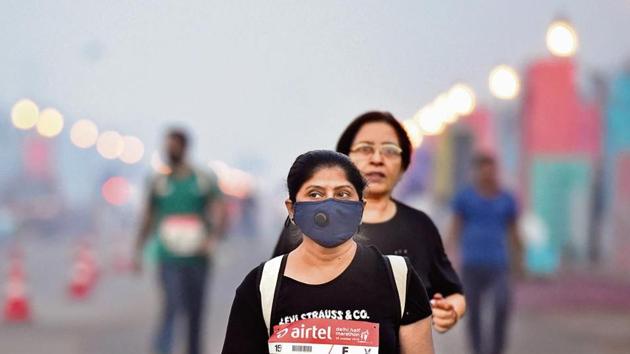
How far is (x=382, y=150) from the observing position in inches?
217

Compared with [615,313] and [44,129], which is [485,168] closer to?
[615,313]

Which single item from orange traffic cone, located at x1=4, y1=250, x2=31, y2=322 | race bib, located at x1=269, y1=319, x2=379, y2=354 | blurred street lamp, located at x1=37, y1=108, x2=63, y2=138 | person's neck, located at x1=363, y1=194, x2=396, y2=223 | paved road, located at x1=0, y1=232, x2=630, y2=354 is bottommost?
paved road, located at x1=0, y1=232, x2=630, y2=354

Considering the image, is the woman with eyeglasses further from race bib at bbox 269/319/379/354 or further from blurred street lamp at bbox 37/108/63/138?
blurred street lamp at bbox 37/108/63/138

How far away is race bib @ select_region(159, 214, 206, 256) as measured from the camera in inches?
392

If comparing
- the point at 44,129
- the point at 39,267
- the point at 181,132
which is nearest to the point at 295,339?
the point at 181,132

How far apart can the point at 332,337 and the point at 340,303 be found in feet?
0.32

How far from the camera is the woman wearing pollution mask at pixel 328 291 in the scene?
3.94m

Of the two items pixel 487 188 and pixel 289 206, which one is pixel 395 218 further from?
pixel 487 188

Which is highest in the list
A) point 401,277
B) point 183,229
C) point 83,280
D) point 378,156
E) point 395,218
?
point 378,156

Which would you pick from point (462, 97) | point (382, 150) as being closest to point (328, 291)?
point (382, 150)

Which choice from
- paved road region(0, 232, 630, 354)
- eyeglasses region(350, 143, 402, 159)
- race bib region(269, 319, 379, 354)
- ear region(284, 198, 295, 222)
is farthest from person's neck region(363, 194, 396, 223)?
paved road region(0, 232, 630, 354)

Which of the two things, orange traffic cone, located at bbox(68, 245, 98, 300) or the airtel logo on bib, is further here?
orange traffic cone, located at bbox(68, 245, 98, 300)

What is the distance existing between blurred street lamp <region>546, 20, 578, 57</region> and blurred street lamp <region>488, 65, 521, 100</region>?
22.1 feet

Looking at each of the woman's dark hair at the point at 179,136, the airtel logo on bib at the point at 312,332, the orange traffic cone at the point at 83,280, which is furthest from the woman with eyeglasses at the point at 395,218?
the orange traffic cone at the point at 83,280
